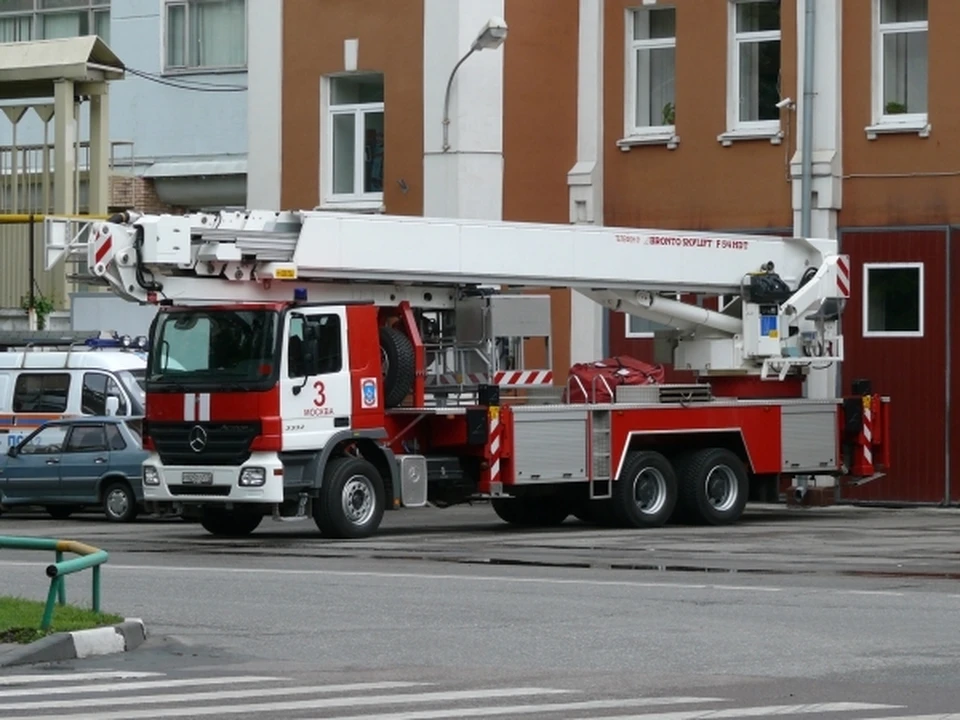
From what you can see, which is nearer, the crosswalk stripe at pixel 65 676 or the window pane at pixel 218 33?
the crosswalk stripe at pixel 65 676

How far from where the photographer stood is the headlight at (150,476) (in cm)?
2311

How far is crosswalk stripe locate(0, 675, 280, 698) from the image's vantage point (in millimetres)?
11242

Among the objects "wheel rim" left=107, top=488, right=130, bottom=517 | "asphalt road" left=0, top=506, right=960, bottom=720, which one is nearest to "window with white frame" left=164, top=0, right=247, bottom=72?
"wheel rim" left=107, top=488, right=130, bottom=517

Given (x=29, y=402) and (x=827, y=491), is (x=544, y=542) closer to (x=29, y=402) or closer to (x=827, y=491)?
(x=827, y=491)

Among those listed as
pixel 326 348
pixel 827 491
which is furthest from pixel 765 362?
pixel 326 348

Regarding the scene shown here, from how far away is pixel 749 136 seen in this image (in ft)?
102

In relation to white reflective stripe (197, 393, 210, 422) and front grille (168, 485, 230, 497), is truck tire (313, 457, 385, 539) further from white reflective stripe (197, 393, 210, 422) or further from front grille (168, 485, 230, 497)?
white reflective stripe (197, 393, 210, 422)

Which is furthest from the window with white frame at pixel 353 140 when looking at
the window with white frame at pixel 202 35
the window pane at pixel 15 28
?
the window pane at pixel 15 28

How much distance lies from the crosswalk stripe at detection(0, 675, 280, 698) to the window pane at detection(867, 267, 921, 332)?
1944cm

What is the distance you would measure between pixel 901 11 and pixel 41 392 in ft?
42.5

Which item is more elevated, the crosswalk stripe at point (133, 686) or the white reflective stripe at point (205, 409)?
the white reflective stripe at point (205, 409)

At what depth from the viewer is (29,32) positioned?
174 feet

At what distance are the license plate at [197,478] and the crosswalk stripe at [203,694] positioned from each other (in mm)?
11044

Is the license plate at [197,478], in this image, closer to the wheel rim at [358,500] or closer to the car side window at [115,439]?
the wheel rim at [358,500]
